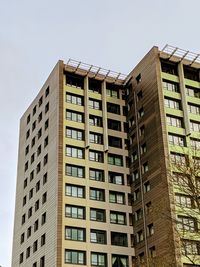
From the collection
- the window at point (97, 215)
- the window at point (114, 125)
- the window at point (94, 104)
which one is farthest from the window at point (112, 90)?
the window at point (97, 215)

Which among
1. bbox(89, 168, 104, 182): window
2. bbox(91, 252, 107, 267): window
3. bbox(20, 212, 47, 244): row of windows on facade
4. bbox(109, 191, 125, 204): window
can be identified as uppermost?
bbox(89, 168, 104, 182): window

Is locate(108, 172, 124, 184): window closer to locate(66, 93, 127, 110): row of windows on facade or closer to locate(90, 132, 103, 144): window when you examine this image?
locate(90, 132, 103, 144): window

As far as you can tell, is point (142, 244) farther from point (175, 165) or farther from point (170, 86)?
point (175, 165)

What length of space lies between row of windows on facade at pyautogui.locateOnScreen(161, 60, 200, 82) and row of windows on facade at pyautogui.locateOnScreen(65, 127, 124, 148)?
1233 cm

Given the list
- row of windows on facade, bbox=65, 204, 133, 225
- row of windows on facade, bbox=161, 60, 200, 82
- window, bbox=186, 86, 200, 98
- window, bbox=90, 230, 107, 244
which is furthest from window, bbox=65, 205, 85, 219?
row of windows on facade, bbox=161, 60, 200, 82

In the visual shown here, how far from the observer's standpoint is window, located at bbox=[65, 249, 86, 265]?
56725 millimetres

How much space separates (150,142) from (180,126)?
4.74 meters

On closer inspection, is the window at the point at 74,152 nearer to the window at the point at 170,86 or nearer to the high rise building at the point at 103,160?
the high rise building at the point at 103,160

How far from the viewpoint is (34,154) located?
72250mm

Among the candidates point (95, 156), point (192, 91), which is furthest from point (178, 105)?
point (95, 156)

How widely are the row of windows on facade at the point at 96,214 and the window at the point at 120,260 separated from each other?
4.61 meters

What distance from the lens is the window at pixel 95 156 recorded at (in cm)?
6600

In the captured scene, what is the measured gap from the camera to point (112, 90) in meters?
74.1

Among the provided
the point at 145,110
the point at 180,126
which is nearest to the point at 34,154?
the point at 145,110
